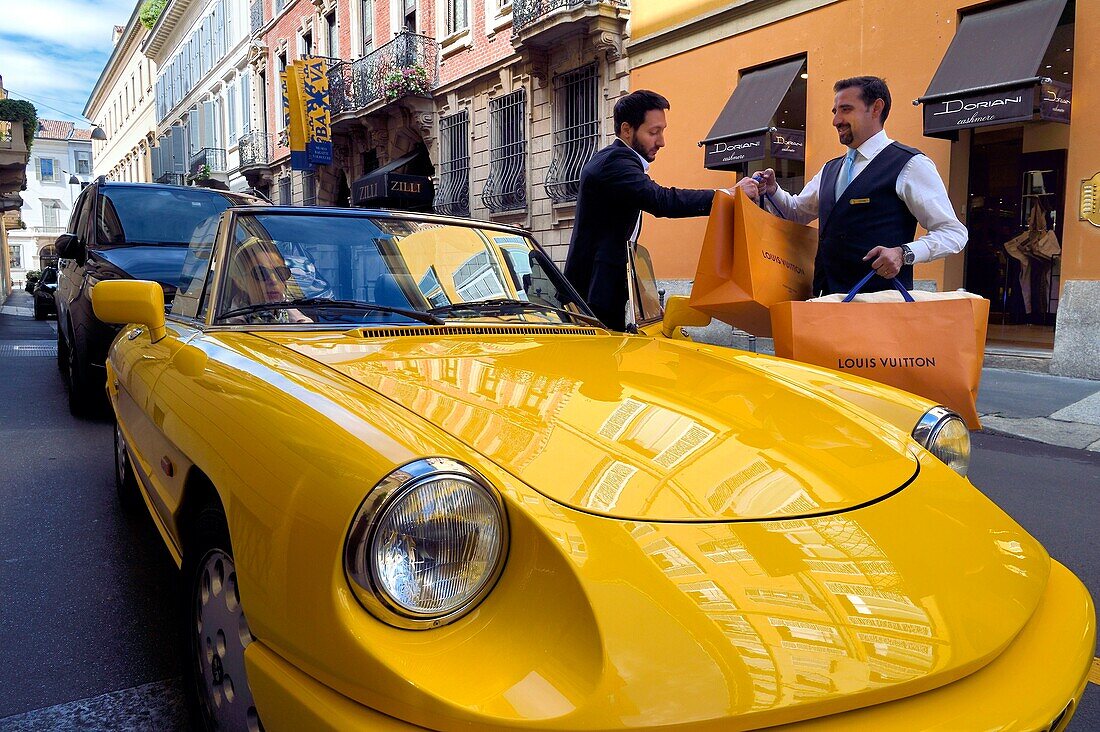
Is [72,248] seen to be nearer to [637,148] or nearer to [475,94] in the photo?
[637,148]

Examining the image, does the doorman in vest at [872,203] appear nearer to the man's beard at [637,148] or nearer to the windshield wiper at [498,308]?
the man's beard at [637,148]

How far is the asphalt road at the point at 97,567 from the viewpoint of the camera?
7.14 feet

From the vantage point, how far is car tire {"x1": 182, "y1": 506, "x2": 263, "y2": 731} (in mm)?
1569

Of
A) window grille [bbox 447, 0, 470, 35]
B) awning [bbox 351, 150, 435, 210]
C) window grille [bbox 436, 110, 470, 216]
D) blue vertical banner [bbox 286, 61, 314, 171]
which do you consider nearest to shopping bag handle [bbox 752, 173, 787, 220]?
window grille [bbox 436, 110, 470, 216]

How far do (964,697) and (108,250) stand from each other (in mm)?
6490

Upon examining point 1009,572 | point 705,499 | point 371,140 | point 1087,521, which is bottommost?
point 1087,521

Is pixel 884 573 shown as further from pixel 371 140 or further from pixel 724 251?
pixel 371 140

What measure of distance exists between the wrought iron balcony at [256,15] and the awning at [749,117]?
24.1 meters

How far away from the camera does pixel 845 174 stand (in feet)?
11.1

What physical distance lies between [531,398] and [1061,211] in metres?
11.7

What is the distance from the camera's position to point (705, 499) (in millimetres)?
1388

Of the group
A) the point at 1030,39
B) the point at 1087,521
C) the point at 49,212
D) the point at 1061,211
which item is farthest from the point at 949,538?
the point at 49,212

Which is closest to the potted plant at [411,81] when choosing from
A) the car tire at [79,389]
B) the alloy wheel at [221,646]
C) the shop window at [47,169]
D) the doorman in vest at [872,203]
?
the car tire at [79,389]

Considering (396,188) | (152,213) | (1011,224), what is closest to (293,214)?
(152,213)
